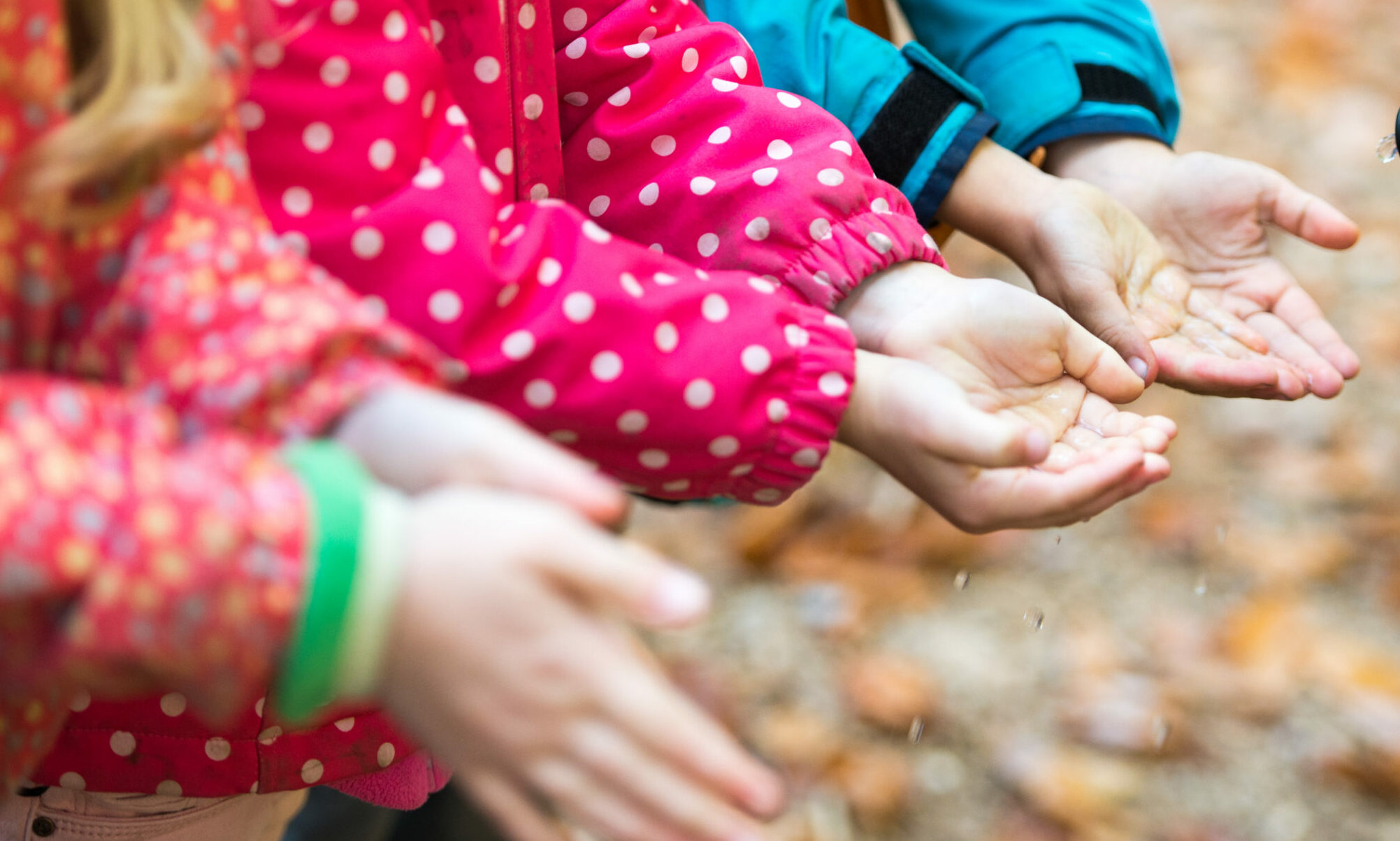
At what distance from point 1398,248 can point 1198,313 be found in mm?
1474

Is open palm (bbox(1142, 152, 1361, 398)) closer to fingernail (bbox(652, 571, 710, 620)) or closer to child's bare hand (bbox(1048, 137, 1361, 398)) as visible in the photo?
child's bare hand (bbox(1048, 137, 1361, 398))

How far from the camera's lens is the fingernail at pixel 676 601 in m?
0.53

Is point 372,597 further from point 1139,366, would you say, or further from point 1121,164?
point 1121,164

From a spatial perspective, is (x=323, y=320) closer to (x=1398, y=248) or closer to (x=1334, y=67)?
(x=1398, y=248)

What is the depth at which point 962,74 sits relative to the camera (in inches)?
51.8

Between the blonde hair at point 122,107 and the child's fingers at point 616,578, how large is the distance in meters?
0.30

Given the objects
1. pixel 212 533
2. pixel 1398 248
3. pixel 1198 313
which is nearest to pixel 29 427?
pixel 212 533

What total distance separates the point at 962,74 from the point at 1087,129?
17cm

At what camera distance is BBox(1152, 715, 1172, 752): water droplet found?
5.15 ft

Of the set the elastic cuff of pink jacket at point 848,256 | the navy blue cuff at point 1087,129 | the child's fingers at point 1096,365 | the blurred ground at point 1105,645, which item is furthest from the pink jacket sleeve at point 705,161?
the blurred ground at point 1105,645

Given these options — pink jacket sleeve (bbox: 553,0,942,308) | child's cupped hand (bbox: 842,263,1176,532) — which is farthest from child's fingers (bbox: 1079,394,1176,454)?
pink jacket sleeve (bbox: 553,0,942,308)

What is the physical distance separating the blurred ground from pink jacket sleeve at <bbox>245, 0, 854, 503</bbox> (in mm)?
905

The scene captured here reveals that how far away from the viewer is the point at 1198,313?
1.23 m

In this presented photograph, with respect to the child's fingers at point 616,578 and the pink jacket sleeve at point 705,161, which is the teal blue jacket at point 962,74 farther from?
the child's fingers at point 616,578
